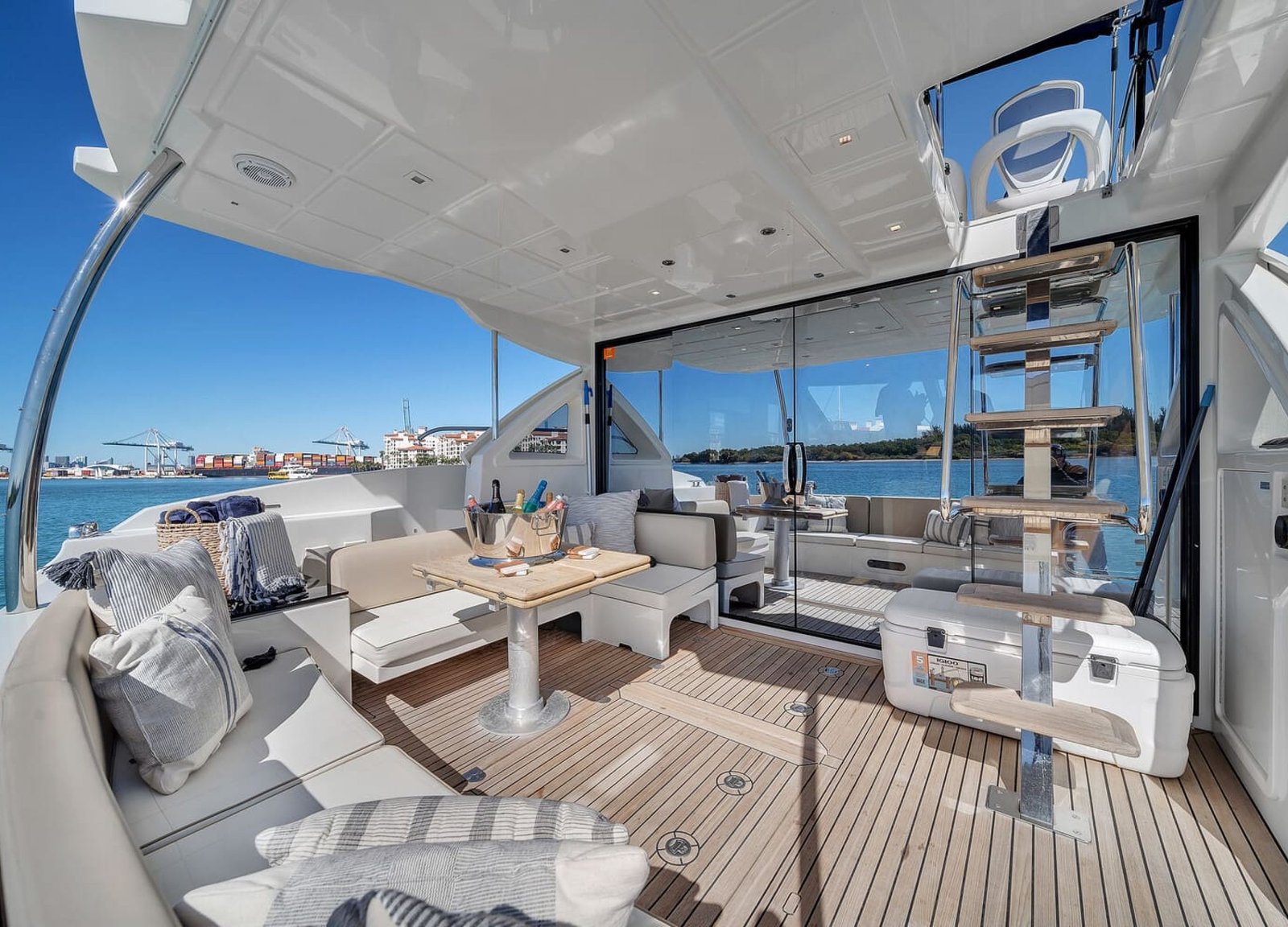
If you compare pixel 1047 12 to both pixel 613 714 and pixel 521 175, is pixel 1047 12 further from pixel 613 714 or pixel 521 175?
pixel 613 714

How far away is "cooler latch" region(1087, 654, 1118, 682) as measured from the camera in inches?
78.4

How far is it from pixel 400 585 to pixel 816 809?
2.49 metres

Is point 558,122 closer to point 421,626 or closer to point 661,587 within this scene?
point 421,626

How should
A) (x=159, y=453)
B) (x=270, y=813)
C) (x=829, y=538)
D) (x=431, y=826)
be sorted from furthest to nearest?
1. (x=829, y=538)
2. (x=159, y=453)
3. (x=270, y=813)
4. (x=431, y=826)

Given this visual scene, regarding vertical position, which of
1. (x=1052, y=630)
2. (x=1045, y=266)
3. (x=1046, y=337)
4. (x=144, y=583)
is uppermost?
(x=1045, y=266)

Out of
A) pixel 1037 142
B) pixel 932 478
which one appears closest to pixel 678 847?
pixel 932 478

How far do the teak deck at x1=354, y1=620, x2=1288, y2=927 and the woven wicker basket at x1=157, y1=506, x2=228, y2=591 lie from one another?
1013 millimetres

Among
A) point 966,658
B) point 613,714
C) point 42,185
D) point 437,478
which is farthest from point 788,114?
point 42,185

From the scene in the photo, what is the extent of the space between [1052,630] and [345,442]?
5.61 meters

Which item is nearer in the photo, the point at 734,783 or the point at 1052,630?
the point at 734,783

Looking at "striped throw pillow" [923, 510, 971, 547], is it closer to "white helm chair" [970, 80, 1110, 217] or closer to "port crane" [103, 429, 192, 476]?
"white helm chair" [970, 80, 1110, 217]

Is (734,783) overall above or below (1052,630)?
below

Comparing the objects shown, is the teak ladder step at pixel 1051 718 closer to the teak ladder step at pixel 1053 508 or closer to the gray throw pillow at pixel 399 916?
the teak ladder step at pixel 1053 508

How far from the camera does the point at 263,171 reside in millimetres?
2088
